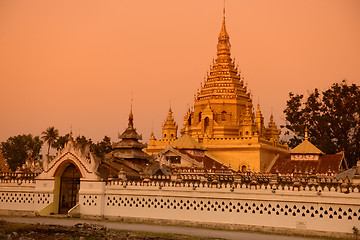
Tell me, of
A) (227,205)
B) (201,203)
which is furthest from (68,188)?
(227,205)

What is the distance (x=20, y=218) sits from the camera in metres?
34.3

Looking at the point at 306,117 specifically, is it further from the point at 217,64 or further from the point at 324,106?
the point at 217,64

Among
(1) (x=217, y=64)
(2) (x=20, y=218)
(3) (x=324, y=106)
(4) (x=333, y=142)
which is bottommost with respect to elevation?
(2) (x=20, y=218)

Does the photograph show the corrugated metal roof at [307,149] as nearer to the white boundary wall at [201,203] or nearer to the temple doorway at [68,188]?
the white boundary wall at [201,203]

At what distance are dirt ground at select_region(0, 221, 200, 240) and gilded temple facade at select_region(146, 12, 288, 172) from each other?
30.1 meters

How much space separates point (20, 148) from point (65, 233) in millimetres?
65539

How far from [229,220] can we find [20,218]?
13667mm

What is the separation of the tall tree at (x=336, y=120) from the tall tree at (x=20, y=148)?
45462 mm

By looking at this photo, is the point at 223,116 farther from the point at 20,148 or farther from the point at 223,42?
the point at 20,148

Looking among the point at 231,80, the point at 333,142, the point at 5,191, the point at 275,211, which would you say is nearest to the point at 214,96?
the point at 231,80

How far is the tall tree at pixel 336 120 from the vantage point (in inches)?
2343

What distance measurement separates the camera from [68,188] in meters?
36.9

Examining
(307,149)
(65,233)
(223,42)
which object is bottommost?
(65,233)

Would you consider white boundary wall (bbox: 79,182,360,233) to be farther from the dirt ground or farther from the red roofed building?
the red roofed building
